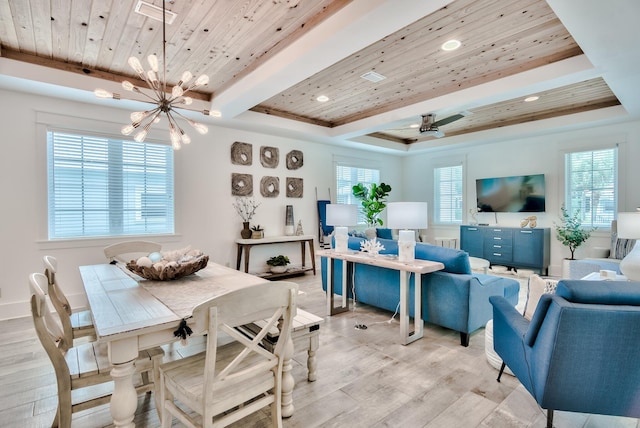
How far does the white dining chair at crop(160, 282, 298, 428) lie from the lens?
52.4 inches

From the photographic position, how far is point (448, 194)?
24.7 ft

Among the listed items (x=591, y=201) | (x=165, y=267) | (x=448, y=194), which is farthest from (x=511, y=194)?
(x=165, y=267)

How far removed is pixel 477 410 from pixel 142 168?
15.4ft

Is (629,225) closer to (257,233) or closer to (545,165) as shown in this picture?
(545,165)

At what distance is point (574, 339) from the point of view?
153 cm

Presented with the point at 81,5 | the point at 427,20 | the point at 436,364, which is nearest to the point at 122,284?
the point at 81,5

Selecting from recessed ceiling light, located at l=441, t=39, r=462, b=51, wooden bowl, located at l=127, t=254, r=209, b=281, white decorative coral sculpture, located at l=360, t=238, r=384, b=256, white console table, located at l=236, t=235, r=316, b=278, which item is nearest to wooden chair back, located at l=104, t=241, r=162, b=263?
wooden bowl, located at l=127, t=254, r=209, b=281

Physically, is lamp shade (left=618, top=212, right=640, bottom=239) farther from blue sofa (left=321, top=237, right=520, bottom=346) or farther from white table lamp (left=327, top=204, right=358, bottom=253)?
white table lamp (left=327, top=204, right=358, bottom=253)

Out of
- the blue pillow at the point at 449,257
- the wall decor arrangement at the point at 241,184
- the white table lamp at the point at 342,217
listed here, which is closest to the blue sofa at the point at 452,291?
the blue pillow at the point at 449,257

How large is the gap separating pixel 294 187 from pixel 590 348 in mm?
5033

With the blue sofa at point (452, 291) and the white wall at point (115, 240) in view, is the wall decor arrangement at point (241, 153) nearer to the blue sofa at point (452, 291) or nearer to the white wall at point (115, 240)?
the white wall at point (115, 240)

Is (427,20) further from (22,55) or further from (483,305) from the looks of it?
(22,55)

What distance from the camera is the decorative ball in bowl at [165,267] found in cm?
213

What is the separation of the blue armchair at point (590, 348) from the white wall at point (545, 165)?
507 cm
